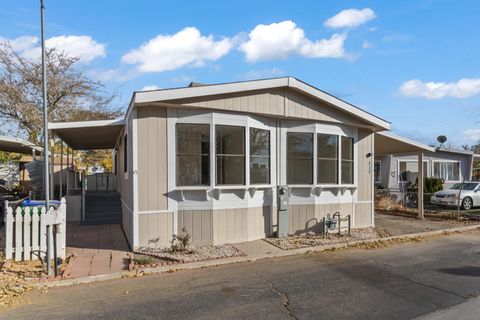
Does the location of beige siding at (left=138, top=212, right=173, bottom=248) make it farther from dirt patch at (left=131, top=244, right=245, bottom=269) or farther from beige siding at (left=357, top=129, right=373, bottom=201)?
beige siding at (left=357, top=129, right=373, bottom=201)

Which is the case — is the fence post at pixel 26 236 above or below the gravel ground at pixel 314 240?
above

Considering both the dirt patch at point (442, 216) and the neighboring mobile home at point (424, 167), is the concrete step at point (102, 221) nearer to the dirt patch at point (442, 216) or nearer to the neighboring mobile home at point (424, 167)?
the dirt patch at point (442, 216)

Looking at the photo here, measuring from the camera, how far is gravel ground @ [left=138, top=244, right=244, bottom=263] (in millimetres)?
8203

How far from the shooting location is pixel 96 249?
9234 mm

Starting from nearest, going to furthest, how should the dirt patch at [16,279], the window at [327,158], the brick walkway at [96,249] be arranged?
the dirt patch at [16,279], the brick walkway at [96,249], the window at [327,158]

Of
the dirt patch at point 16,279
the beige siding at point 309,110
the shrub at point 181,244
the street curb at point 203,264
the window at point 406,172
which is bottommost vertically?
the street curb at point 203,264

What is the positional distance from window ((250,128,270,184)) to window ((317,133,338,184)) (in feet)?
5.01

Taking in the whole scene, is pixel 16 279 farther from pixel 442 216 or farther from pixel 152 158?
pixel 442 216

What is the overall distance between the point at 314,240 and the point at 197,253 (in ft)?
10.1

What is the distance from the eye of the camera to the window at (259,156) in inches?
393

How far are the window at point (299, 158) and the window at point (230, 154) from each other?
1532 mm

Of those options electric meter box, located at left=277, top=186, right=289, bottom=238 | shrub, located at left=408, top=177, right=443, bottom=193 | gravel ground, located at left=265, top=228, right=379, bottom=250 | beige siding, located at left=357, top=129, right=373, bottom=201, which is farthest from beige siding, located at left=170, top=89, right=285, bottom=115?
shrub, located at left=408, top=177, right=443, bottom=193

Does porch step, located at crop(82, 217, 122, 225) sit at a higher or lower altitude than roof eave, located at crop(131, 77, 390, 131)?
lower

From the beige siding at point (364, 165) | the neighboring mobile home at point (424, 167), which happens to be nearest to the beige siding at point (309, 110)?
the beige siding at point (364, 165)
